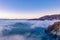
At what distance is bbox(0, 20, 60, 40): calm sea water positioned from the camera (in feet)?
3.66

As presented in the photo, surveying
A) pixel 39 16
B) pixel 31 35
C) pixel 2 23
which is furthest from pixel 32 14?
pixel 2 23

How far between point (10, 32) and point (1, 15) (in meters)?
0.22

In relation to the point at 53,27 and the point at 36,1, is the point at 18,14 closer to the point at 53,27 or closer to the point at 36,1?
the point at 36,1

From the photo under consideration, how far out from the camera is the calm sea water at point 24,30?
112 centimetres

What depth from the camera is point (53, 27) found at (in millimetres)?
1122

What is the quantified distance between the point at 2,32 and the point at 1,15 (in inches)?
7.7

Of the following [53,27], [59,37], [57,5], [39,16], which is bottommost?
[59,37]

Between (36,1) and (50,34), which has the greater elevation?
(36,1)

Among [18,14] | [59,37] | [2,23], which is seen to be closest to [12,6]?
[18,14]

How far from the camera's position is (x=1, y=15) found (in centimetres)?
113

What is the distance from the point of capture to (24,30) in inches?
44.5

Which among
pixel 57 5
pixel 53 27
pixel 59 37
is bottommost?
pixel 59 37

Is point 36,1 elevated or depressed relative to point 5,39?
elevated

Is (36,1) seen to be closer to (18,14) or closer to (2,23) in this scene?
(18,14)
